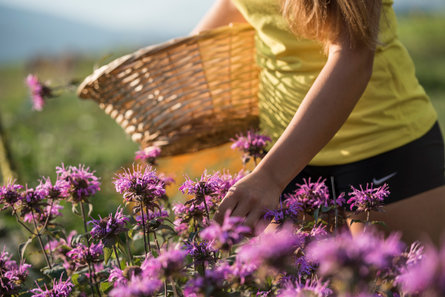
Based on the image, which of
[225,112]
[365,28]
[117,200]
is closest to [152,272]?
[365,28]

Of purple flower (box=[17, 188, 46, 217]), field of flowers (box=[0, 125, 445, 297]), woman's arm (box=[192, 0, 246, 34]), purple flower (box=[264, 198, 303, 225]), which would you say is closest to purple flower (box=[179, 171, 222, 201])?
field of flowers (box=[0, 125, 445, 297])

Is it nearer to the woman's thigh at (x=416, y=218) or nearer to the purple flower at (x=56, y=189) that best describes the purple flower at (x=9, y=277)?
the purple flower at (x=56, y=189)

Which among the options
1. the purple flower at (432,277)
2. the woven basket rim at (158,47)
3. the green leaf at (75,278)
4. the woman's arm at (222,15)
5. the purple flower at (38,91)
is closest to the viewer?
the purple flower at (432,277)

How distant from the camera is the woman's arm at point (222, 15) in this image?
216 centimetres

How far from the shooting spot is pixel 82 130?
728 centimetres

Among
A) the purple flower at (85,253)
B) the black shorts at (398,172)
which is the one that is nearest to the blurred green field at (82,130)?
the black shorts at (398,172)

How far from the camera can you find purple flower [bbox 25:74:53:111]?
2.29 m

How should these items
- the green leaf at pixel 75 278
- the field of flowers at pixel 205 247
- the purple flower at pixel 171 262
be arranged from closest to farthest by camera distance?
the field of flowers at pixel 205 247 → the purple flower at pixel 171 262 → the green leaf at pixel 75 278

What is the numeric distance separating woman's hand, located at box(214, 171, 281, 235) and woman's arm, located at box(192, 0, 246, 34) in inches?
42.1

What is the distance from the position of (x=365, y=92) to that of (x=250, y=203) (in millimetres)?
761

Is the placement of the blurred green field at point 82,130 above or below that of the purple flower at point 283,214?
below

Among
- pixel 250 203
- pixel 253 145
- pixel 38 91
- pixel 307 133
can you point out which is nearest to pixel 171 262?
pixel 250 203

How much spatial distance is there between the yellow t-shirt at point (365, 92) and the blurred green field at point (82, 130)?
2.47 feet

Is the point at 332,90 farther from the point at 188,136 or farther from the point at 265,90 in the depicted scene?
the point at 188,136
